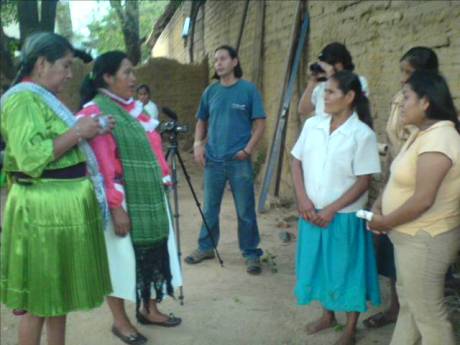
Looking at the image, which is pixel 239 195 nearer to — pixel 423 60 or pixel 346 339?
pixel 346 339

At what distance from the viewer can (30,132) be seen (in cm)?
233

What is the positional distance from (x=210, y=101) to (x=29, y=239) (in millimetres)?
2348

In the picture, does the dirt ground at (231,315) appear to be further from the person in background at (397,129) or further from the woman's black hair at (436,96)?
the woman's black hair at (436,96)

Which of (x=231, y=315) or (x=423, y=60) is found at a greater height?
(x=423, y=60)

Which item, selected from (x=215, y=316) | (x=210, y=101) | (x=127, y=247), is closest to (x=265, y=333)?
(x=215, y=316)

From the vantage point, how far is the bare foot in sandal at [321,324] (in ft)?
11.1

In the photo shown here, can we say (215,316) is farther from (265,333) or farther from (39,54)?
(39,54)

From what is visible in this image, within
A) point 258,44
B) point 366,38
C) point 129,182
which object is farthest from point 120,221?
point 258,44

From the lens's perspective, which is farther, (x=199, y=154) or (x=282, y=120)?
(x=282, y=120)

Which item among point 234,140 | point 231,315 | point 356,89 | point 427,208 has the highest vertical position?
point 356,89

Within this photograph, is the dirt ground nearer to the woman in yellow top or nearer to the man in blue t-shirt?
the man in blue t-shirt

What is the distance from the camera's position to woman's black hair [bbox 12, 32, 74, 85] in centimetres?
243

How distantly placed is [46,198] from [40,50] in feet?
2.12

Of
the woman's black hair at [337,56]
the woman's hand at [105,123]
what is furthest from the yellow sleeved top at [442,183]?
the woman's hand at [105,123]
